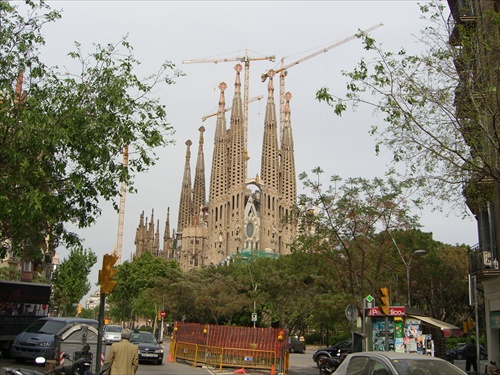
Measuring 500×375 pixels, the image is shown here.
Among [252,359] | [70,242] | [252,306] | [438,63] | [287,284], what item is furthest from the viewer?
[252,306]

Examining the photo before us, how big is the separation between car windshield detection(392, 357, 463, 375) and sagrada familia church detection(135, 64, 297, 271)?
10143cm

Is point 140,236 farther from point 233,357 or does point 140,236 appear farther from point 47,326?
point 47,326

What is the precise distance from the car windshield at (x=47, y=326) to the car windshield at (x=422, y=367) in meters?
13.9

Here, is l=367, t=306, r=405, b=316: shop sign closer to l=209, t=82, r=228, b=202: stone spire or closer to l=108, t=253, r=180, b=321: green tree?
l=108, t=253, r=180, b=321: green tree

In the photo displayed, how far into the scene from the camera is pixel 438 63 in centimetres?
1409

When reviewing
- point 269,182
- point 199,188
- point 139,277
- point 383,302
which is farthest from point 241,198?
point 383,302

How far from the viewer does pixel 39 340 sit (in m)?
18.9

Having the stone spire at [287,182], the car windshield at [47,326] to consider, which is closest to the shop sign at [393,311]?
the car windshield at [47,326]

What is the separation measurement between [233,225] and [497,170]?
109813mm

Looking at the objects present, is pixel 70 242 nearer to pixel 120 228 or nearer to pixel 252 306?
pixel 252 306

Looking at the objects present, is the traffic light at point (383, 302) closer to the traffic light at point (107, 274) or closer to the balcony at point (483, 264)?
the balcony at point (483, 264)

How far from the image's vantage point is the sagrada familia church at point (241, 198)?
122 metres

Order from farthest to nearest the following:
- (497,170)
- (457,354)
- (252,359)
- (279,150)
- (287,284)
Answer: (279,150)
(287,284)
(457,354)
(252,359)
(497,170)

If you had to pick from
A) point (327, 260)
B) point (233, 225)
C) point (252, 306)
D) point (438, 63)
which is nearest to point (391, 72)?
point (438, 63)
